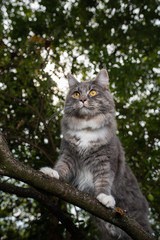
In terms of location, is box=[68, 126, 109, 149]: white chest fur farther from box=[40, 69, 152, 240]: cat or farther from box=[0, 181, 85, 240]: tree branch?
box=[0, 181, 85, 240]: tree branch

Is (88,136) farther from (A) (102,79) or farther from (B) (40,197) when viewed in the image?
(B) (40,197)

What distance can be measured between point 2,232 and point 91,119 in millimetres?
3158

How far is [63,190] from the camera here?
6.54 feet

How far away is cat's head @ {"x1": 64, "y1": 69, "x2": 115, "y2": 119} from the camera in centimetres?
336

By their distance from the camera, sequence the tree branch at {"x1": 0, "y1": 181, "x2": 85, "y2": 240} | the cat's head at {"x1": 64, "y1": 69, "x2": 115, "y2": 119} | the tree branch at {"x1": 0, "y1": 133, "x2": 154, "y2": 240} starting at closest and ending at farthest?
the tree branch at {"x1": 0, "y1": 133, "x2": 154, "y2": 240}, the tree branch at {"x1": 0, "y1": 181, "x2": 85, "y2": 240}, the cat's head at {"x1": 64, "y1": 69, "x2": 115, "y2": 119}

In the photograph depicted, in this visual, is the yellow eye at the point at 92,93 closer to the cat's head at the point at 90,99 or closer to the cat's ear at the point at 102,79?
the cat's head at the point at 90,99

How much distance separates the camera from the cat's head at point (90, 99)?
336cm

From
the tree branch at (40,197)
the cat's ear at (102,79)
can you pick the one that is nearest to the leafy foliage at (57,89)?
the cat's ear at (102,79)

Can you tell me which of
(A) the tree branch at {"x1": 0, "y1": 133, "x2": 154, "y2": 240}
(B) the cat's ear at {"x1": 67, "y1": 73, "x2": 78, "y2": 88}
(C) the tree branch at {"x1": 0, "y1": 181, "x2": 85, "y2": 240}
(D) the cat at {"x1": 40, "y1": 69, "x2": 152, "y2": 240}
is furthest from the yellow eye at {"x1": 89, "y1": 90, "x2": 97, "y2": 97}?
(A) the tree branch at {"x1": 0, "y1": 133, "x2": 154, "y2": 240}

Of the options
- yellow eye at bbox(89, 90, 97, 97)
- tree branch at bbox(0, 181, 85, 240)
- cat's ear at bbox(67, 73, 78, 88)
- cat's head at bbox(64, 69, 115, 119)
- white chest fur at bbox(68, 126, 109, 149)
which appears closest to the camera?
tree branch at bbox(0, 181, 85, 240)

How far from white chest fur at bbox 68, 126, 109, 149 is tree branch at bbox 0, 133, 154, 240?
1.10 meters

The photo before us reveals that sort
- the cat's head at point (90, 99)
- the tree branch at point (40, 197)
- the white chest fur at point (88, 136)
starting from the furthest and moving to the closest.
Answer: the cat's head at point (90, 99) < the white chest fur at point (88, 136) < the tree branch at point (40, 197)

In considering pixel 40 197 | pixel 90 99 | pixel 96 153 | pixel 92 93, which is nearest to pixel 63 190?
pixel 40 197

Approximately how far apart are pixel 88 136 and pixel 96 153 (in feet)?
0.90
